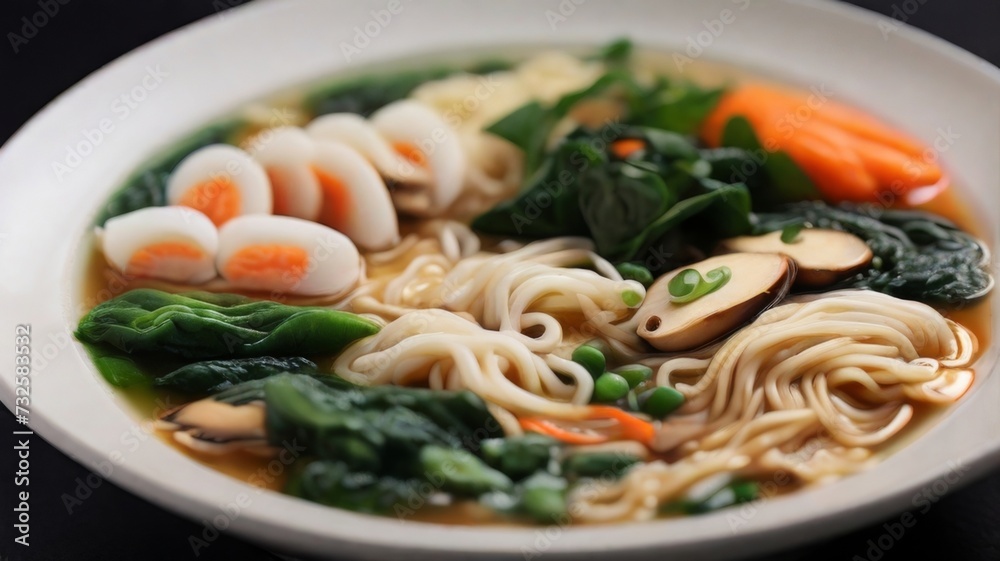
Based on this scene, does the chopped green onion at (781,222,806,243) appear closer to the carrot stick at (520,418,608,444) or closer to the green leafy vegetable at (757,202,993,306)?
the green leafy vegetable at (757,202,993,306)

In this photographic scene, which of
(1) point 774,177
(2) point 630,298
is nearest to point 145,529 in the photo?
(2) point 630,298

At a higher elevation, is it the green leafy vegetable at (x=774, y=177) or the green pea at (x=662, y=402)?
the green leafy vegetable at (x=774, y=177)

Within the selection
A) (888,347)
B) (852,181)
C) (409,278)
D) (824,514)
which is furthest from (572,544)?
(852,181)

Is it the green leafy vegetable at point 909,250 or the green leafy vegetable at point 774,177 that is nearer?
the green leafy vegetable at point 909,250

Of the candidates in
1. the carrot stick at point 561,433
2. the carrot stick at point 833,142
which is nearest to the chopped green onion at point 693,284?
the carrot stick at point 561,433

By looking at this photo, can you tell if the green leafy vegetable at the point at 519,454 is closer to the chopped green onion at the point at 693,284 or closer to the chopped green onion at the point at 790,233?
the chopped green onion at the point at 693,284

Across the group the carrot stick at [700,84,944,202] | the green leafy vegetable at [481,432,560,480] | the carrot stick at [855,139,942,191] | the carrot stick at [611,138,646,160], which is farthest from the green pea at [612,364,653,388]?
the carrot stick at [855,139,942,191]
